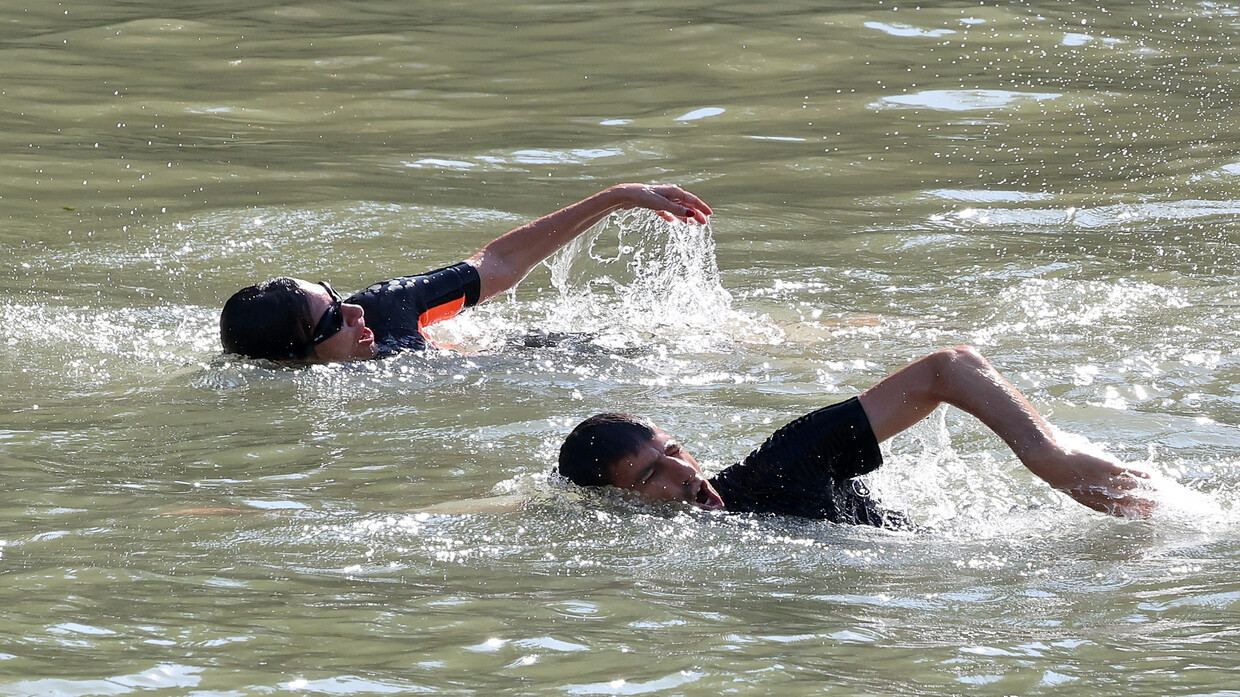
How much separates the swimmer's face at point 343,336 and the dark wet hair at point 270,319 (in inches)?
2.5

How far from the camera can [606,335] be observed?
7.82 m

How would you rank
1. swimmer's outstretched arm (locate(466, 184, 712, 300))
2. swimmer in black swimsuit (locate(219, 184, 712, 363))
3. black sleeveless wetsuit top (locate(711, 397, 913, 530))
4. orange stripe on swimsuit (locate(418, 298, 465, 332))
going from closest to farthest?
1. black sleeveless wetsuit top (locate(711, 397, 913, 530))
2. swimmer in black swimsuit (locate(219, 184, 712, 363))
3. swimmer's outstretched arm (locate(466, 184, 712, 300))
4. orange stripe on swimsuit (locate(418, 298, 465, 332))

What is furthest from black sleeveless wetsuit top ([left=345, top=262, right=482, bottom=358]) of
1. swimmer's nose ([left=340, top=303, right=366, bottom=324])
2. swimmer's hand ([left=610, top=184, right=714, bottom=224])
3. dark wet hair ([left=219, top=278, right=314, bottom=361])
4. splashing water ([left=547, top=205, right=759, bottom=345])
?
swimmer's hand ([left=610, top=184, right=714, bottom=224])

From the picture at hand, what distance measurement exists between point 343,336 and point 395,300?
347 millimetres

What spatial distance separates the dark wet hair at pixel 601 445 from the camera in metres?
5.18

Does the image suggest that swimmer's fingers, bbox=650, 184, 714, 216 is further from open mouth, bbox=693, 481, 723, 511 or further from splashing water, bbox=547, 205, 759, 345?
open mouth, bbox=693, 481, 723, 511

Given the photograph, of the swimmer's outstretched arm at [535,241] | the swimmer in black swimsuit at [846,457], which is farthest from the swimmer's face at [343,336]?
the swimmer in black swimsuit at [846,457]

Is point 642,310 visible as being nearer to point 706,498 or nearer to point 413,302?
point 413,302

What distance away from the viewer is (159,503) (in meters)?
5.43

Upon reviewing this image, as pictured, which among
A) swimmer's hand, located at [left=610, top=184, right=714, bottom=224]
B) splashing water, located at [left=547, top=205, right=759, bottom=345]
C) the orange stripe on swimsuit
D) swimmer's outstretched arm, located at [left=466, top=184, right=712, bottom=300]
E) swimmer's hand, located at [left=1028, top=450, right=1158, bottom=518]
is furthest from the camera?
splashing water, located at [left=547, top=205, right=759, bottom=345]

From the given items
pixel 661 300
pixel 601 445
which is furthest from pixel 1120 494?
pixel 661 300

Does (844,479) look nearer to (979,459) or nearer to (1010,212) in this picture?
(979,459)

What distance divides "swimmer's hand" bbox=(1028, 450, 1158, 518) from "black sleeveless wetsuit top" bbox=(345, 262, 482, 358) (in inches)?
133

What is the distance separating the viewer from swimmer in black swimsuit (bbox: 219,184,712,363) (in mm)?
6992
